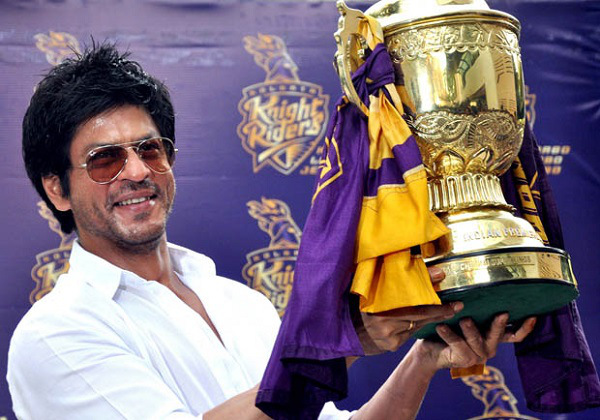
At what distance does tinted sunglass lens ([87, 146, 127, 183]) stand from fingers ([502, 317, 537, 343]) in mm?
916

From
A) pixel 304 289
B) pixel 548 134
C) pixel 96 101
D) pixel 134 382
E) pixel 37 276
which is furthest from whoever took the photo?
pixel 548 134

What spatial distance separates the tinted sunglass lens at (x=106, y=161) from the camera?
2.26 m

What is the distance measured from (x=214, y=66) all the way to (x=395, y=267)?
1.44 m

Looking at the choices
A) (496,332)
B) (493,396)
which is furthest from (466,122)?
(493,396)

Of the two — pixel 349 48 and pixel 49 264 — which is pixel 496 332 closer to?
pixel 349 48

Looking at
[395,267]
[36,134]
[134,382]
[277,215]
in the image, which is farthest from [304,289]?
[277,215]

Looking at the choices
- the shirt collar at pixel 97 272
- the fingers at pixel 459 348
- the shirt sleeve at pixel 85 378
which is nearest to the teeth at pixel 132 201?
the shirt collar at pixel 97 272

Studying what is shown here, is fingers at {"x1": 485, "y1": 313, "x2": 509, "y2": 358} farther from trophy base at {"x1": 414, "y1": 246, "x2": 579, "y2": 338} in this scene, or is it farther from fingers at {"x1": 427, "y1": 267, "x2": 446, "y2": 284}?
fingers at {"x1": 427, "y1": 267, "x2": 446, "y2": 284}

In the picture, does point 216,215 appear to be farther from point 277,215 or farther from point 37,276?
point 37,276

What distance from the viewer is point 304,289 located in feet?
5.65

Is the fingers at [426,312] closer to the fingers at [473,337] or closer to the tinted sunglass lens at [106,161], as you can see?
the fingers at [473,337]

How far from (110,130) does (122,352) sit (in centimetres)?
51

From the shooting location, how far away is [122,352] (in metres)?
2.09

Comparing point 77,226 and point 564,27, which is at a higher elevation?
point 564,27
